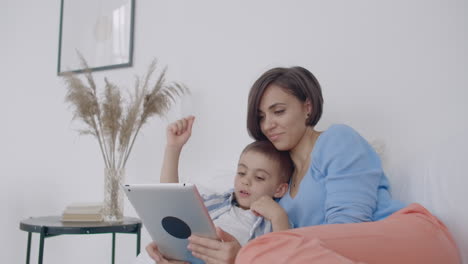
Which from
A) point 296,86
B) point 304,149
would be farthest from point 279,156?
point 296,86

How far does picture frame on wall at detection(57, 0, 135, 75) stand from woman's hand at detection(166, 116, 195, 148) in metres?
A: 0.80

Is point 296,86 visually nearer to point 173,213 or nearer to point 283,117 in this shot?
point 283,117

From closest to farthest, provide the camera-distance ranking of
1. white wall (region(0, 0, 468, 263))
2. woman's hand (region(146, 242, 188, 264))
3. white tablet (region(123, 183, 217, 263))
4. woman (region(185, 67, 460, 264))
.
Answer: woman (region(185, 67, 460, 264)) → white tablet (region(123, 183, 217, 263)) → woman's hand (region(146, 242, 188, 264)) → white wall (region(0, 0, 468, 263))

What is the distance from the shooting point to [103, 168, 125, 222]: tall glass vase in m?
2.17

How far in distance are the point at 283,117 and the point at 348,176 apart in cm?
39

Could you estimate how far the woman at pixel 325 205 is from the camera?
89 cm

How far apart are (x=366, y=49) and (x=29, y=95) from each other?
226 centimetres

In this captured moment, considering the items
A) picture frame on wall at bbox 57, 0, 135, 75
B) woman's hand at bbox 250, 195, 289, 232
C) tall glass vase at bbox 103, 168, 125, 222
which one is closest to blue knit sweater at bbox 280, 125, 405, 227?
woman's hand at bbox 250, 195, 289, 232

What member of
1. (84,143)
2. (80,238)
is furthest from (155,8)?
(80,238)

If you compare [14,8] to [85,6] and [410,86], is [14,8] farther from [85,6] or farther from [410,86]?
[410,86]

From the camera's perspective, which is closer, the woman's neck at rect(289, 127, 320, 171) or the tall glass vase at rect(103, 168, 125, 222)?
the woman's neck at rect(289, 127, 320, 171)

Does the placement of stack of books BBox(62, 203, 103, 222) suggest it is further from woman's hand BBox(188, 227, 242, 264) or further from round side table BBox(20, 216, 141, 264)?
woman's hand BBox(188, 227, 242, 264)

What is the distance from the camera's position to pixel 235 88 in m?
2.21

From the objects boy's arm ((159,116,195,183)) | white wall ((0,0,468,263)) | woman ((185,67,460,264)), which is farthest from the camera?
boy's arm ((159,116,195,183))
